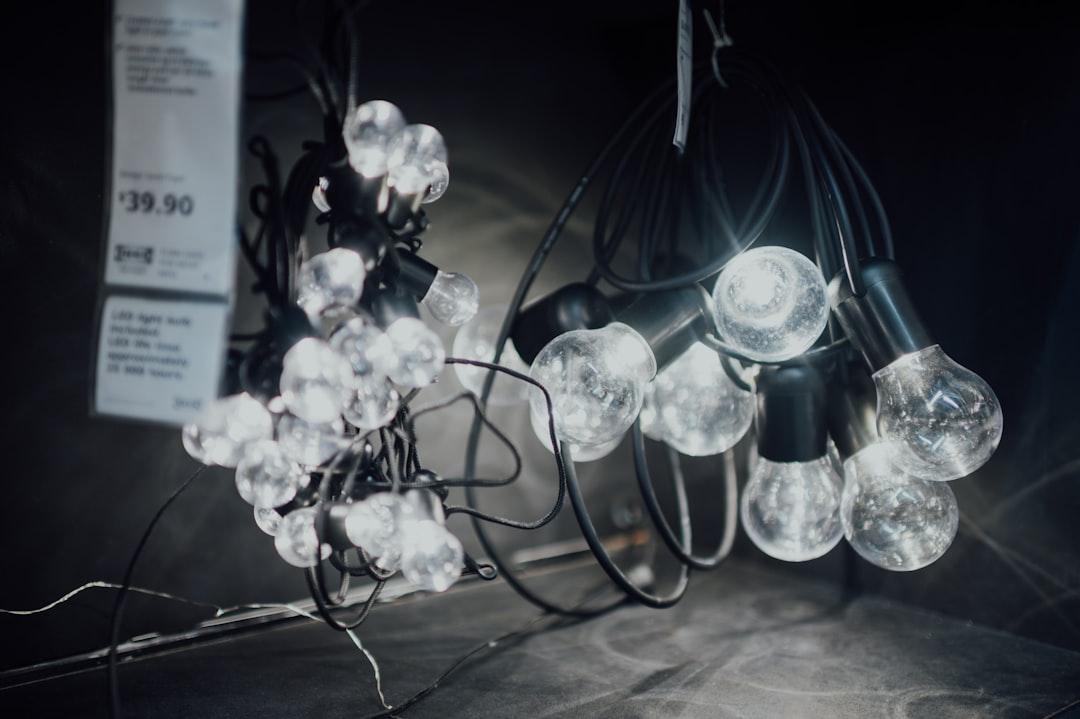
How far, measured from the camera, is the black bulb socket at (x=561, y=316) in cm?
75

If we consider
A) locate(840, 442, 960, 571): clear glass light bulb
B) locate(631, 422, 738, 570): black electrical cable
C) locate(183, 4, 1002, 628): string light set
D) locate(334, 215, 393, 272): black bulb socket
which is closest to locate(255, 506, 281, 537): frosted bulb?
locate(183, 4, 1002, 628): string light set

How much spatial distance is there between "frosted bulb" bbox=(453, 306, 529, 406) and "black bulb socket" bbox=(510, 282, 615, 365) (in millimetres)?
51

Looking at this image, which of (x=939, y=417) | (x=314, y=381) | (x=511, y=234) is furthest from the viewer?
(x=511, y=234)

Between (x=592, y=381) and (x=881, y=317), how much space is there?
0.75ft

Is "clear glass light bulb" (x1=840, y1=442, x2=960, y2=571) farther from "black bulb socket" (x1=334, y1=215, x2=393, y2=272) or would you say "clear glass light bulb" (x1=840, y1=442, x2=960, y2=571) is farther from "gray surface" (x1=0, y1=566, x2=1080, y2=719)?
"black bulb socket" (x1=334, y1=215, x2=393, y2=272)

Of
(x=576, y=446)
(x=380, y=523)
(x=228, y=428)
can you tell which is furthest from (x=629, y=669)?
(x=228, y=428)

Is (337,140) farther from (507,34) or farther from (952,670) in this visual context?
(952,670)

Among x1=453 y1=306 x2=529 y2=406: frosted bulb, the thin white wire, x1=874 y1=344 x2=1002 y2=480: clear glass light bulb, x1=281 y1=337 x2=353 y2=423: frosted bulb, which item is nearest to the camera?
x1=281 y1=337 x2=353 y2=423: frosted bulb

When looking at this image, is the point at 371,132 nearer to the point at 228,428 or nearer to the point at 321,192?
the point at 321,192

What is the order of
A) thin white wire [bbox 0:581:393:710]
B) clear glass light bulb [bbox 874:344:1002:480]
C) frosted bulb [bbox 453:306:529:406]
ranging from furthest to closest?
1. frosted bulb [bbox 453:306:529:406]
2. thin white wire [bbox 0:581:393:710]
3. clear glass light bulb [bbox 874:344:1002:480]

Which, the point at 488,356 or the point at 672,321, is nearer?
the point at 672,321

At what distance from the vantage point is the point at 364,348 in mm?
534

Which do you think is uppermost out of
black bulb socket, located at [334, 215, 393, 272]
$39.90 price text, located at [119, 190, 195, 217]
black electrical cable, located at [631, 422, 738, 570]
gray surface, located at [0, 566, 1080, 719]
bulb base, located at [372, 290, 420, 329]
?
$39.90 price text, located at [119, 190, 195, 217]

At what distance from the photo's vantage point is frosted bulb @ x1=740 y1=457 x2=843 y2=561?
0.73 meters
